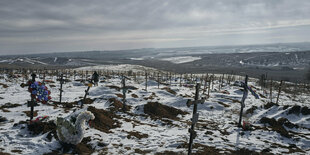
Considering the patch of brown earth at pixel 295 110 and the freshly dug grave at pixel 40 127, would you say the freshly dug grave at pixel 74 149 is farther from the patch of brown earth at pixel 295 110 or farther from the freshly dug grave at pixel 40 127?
the patch of brown earth at pixel 295 110

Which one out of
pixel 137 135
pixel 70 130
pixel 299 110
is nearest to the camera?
pixel 70 130

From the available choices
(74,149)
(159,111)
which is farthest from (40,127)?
(159,111)

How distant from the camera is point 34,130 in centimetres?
1249

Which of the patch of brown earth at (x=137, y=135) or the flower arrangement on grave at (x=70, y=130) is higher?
the flower arrangement on grave at (x=70, y=130)

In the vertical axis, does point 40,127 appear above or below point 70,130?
below

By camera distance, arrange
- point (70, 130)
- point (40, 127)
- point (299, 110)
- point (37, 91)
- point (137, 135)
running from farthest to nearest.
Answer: point (299, 110) < point (137, 135) < point (37, 91) < point (40, 127) < point (70, 130)

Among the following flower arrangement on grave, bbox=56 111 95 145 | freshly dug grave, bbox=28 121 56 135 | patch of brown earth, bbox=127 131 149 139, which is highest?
flower arrangement on grave, bbox=56 111 95 145

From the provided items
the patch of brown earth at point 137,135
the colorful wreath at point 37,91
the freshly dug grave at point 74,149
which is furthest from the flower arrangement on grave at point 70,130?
the patch of brown earth at point 137,135

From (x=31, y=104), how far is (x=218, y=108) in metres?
27.2

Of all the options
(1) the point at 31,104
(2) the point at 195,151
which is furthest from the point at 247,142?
(1) the point at 31,104

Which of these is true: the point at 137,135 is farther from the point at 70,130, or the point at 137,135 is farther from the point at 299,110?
the point at 299,110

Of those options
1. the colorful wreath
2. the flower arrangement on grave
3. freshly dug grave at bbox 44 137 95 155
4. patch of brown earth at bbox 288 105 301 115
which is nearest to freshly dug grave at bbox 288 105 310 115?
patch of brown earth at bbox 288 105 301 115

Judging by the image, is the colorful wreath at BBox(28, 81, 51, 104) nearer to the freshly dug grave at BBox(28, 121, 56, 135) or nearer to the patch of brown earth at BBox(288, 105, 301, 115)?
the freshly dug grave at BBox(28, 121, 56, 135)

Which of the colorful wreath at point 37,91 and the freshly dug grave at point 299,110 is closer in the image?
the colorful wreath at point 37,91
